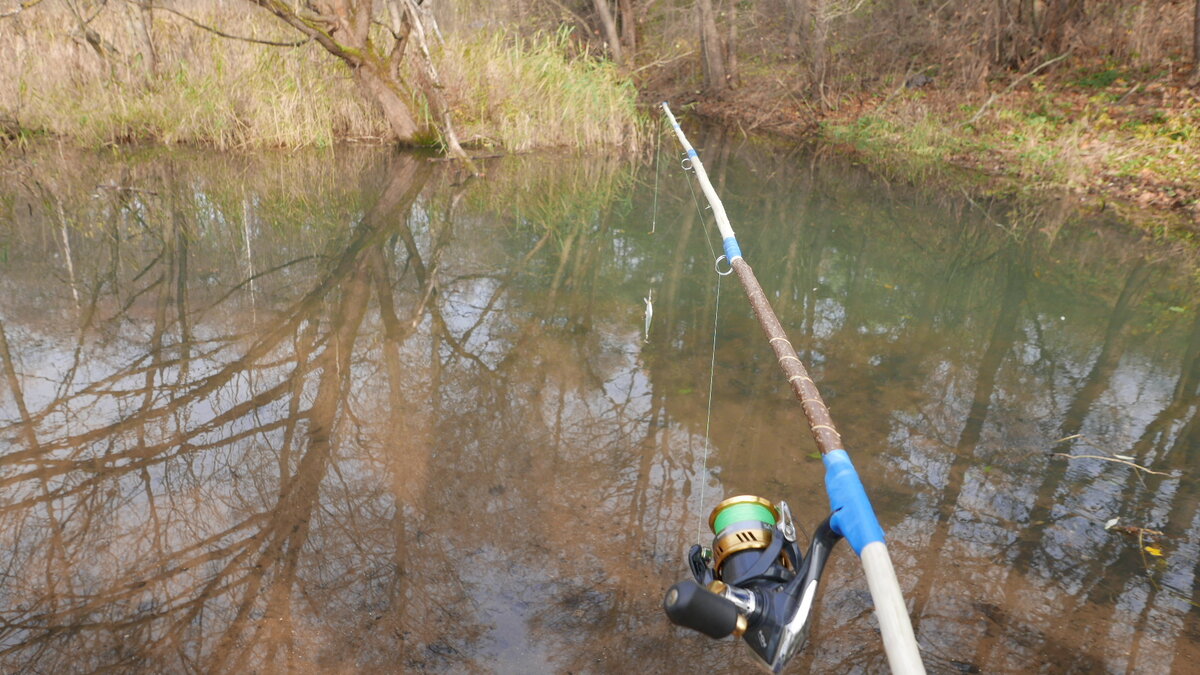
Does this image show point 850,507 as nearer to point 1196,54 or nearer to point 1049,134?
point 1049,134

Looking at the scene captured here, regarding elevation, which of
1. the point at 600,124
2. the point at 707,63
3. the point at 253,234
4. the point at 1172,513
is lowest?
the point at 1172,513

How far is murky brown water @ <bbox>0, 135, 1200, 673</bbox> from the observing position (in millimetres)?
2910

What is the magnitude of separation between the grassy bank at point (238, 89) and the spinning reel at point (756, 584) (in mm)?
10826

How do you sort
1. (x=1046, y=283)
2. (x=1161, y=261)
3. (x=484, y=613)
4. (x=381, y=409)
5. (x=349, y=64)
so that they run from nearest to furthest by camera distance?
1. (x=484, y=613)
2. (x=381, y=409)
3. (x=1046, y=283)
4. (x=1161, y=261)
5. (x=349, y=64)

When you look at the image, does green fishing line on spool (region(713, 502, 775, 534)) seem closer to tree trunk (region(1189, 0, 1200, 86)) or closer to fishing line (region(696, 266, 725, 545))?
fishing line (region(696, 266, 725, 545))

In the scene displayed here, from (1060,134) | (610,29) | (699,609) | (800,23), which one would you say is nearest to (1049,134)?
(1060,134)

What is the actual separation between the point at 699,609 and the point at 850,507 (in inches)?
16.9

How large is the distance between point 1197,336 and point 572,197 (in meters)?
6.23

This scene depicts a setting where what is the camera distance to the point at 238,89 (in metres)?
11.8

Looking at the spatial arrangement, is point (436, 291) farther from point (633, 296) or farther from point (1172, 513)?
point (1172, 513)

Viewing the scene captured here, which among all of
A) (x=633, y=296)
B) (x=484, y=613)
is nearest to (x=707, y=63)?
(x=633, y=296)

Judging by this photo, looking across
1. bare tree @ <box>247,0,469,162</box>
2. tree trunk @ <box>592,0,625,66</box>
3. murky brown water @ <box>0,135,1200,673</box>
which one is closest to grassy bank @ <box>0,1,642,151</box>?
bare tree @ <box>247,0,469,162</box>

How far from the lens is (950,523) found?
12.0ft

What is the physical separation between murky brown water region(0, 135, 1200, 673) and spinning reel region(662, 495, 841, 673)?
0.72 metres
